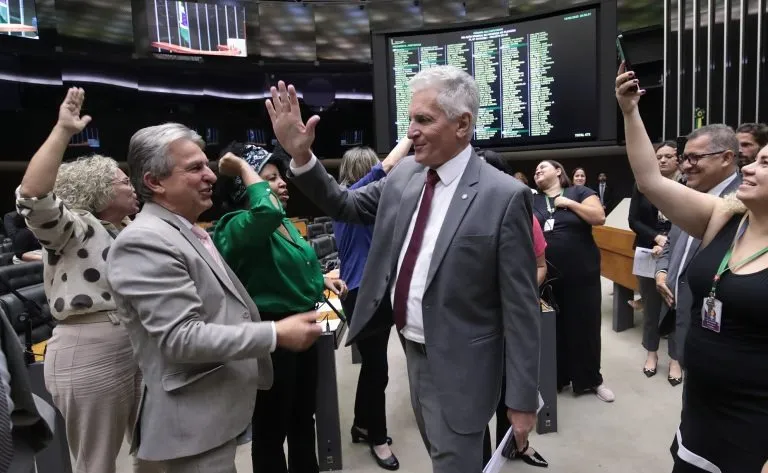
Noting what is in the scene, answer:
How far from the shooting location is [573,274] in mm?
3479

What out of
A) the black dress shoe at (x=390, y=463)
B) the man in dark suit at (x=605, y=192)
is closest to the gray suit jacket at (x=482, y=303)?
the black dress shoe at (x=390, y=463)

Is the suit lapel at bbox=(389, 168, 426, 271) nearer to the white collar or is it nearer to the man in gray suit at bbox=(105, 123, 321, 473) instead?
the white collar

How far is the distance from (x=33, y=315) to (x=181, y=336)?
240 cm

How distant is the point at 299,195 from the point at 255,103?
2697 mm

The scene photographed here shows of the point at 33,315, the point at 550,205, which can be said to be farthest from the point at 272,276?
the point at 550,205

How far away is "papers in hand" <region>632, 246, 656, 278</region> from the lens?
12.7ft

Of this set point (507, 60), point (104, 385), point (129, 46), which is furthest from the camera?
point (129, 46)

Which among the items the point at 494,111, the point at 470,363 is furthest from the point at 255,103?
the point at 470,363

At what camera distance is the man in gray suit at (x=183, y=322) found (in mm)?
1271

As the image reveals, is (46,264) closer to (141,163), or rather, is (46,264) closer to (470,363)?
(141,163)

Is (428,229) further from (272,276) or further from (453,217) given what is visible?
(272,276)

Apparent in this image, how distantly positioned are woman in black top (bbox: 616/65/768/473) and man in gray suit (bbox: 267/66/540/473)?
1.61ft

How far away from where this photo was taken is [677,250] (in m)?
2.31

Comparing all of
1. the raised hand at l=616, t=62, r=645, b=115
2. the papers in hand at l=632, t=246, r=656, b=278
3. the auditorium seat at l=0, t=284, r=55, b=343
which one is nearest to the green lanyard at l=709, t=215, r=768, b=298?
the raised hand at l=616, t=62, r=645, b=115
